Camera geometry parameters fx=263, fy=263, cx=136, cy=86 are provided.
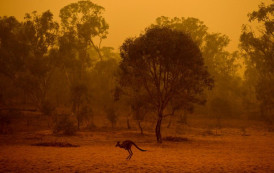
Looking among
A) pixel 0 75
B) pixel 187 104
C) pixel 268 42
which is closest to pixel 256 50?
pixel 268 42

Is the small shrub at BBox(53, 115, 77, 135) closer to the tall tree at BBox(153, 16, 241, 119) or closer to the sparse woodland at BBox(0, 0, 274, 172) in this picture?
the sparse woodland at BBox(0, 0, 274, 172)

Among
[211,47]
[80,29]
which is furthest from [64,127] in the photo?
[211,47]

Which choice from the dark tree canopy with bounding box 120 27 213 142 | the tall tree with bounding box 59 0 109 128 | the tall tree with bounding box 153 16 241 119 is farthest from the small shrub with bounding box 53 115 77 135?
the tall tree with bounding box 153 16 241 119

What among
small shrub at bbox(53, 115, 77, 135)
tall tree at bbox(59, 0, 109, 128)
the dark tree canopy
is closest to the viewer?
the dark tree canopy

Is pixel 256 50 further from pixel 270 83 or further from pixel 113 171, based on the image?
pixel 113 171

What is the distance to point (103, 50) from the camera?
8438cm

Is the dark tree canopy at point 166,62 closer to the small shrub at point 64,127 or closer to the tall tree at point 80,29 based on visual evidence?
the small shrub at point 64,127

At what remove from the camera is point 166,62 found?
26031 millimetres

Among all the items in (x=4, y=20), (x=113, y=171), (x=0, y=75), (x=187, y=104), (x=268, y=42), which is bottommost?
(x=113, y=171)

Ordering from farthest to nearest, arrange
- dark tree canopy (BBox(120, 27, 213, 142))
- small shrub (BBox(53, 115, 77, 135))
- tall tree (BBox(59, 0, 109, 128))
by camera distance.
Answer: tall tree (BBox(59, 0, 109, 128)), small shrub (BBox(53, 115, 77, 135)), dark tree canopy (BBox(120, 27, 213, 142))

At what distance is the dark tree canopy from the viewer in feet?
82.3

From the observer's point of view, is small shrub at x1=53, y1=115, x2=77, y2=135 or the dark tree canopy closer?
the dark tree canopy

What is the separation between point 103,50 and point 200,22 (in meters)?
35.5

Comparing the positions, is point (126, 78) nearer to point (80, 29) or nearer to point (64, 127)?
point (64, 127)
